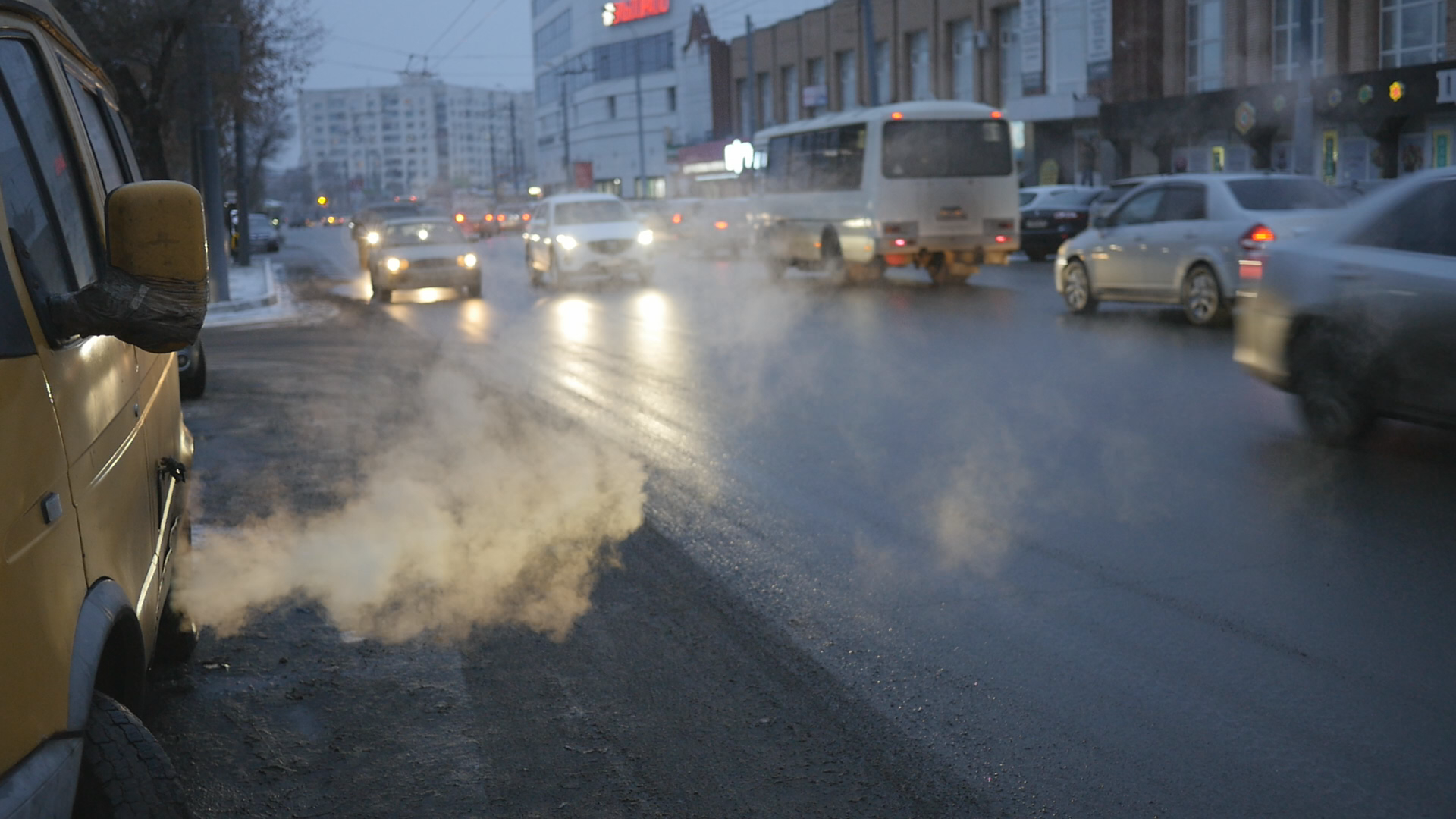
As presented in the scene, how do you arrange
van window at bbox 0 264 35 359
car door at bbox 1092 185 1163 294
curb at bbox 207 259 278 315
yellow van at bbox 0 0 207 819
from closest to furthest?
yellow van at bbox 0 0 207 819, van window at bbox 0 264 35 359, car door at bbox 1092 185 1163 294, curb at bbox 207 259 278 315

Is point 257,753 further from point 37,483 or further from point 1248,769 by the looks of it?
point 1248,769

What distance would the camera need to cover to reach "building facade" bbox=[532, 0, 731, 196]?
87562mm

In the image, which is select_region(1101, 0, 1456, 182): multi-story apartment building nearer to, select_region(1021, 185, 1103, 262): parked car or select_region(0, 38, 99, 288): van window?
select_region(1021, 185, 1103, 262): parked car

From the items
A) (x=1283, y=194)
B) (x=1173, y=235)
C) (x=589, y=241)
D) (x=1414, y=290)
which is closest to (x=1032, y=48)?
(x=589, y=241)

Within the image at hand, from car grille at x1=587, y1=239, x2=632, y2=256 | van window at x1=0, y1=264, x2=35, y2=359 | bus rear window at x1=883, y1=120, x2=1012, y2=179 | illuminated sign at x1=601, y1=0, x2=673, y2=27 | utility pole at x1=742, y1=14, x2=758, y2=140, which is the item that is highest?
illuminated sign at x1=601, y1=0, x2=673, y2=27

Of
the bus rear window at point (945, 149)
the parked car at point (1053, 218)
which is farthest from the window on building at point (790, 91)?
the bus rear window at point (945, 149)

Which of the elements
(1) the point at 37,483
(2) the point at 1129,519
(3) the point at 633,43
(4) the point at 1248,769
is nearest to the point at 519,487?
(2) the point at 1129,519

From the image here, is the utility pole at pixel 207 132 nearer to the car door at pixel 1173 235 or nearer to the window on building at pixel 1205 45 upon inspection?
the car door at pixel 1173 235

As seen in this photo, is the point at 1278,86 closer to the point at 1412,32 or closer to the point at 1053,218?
the point at 1412,32

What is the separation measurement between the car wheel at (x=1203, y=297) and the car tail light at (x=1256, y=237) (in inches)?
22.3

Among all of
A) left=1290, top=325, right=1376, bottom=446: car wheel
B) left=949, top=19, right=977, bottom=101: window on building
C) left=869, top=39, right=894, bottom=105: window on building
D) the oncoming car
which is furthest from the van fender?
left=869, top=39, right=894, bottom=105: window on building

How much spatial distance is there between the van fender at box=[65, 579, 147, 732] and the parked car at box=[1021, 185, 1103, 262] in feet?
91.1

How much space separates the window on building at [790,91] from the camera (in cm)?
6794

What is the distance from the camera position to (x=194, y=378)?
1155cm
